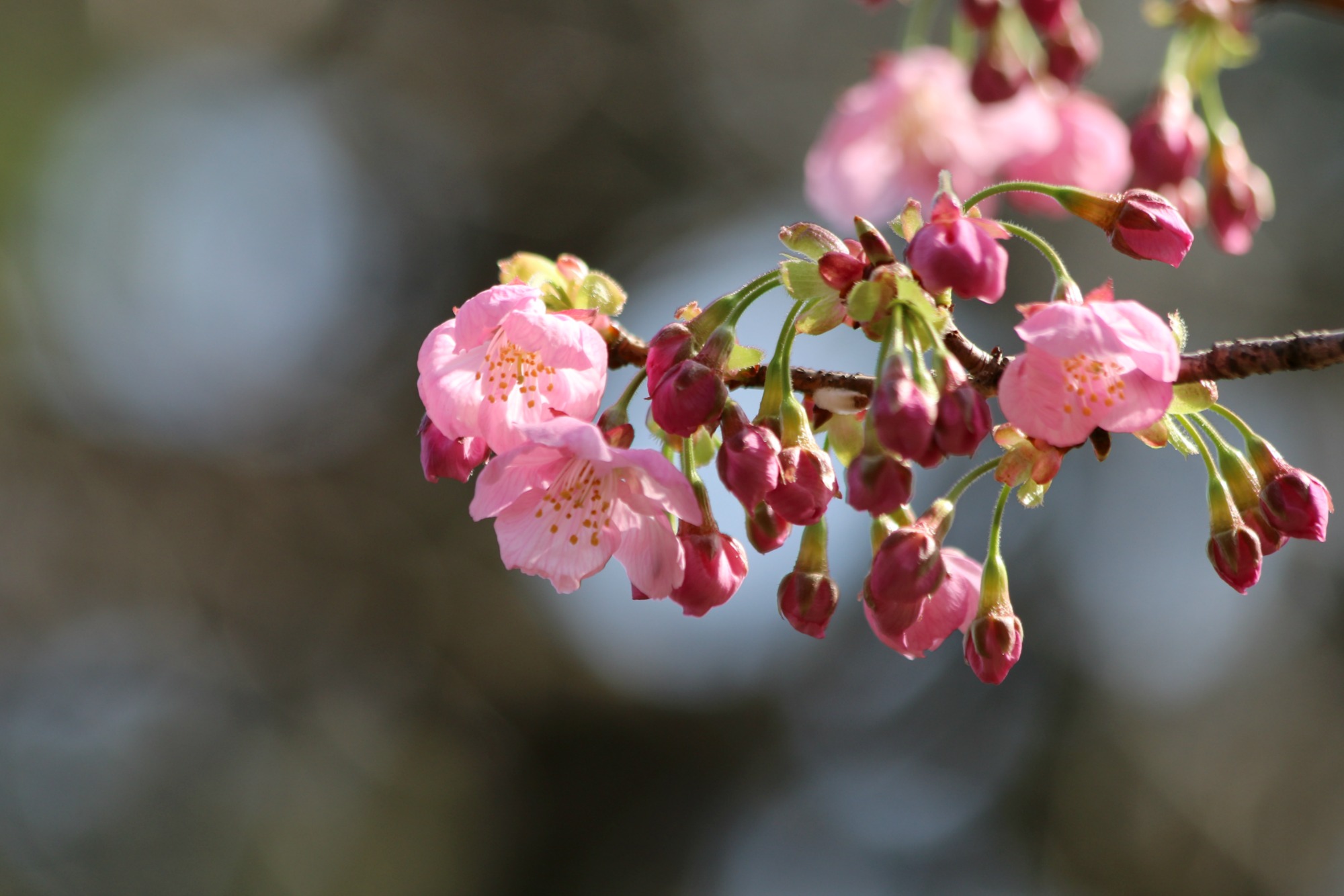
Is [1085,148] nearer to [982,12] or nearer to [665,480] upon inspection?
[982,12]

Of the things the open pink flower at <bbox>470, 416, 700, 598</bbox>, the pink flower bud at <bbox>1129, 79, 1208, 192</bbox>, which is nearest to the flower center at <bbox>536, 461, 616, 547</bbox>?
the open pink flower at <bbox>470, 416, 700, 598</bbox>

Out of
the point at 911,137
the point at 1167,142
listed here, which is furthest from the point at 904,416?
the point at 911,137

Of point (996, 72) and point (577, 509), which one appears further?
point (996, 72)

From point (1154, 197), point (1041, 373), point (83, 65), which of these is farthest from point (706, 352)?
point (83, 65)

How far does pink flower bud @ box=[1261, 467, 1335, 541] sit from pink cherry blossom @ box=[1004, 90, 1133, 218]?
1.02 meters

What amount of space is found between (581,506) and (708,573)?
13cm

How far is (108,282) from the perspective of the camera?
5.37 m

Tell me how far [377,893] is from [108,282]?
333 centimetres

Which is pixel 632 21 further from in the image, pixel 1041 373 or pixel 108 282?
pixel 1041 373

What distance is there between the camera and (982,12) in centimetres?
158

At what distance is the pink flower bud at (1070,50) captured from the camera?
162 centimetres

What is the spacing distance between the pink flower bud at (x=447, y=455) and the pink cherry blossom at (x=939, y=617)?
1.09 feet

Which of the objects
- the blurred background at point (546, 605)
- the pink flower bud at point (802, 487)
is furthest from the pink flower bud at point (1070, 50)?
the blurred background at point (546, 605)

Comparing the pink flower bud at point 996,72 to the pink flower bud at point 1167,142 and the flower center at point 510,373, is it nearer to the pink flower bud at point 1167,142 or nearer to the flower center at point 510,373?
the pink flower bud at point 1167,142
